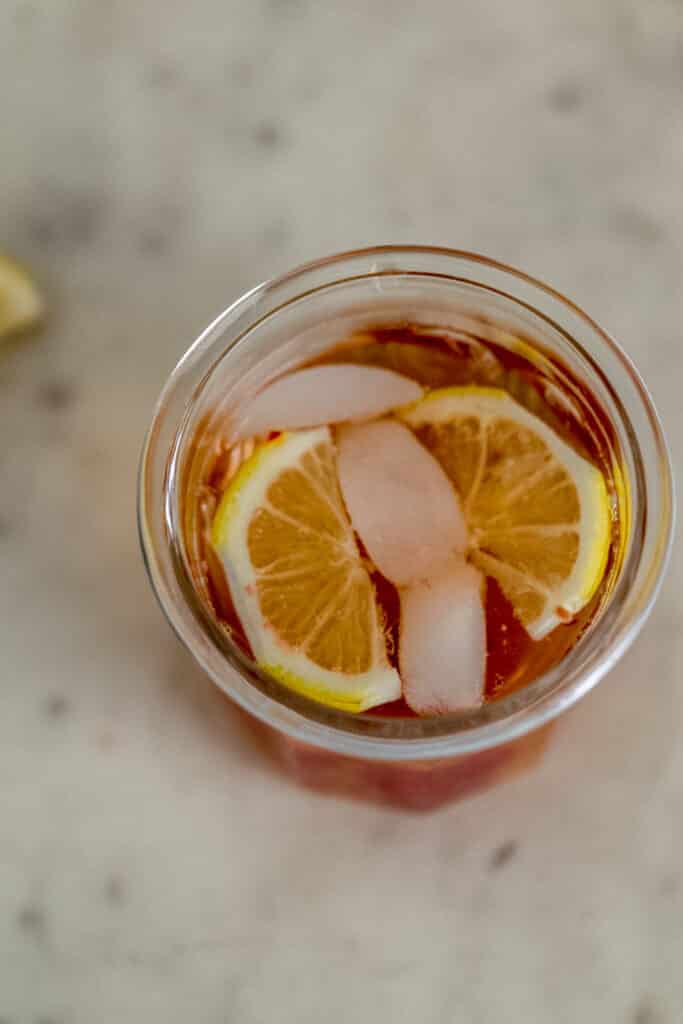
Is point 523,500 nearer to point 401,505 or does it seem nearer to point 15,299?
point 401,505

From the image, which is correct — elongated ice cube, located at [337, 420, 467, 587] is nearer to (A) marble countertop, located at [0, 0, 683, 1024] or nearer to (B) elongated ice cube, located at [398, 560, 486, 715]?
(B) elongated ice cube, located at [398, 560, 486, 715]

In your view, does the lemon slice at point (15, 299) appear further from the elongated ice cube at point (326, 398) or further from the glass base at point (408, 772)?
the glass base at point (408, 772)

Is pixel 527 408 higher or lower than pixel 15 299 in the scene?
lower

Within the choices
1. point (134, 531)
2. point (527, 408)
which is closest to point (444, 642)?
point (527, 408)

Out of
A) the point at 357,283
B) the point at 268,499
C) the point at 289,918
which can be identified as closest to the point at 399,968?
the point at 289,918

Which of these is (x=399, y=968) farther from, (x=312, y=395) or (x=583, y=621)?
(x=312, y=395)
